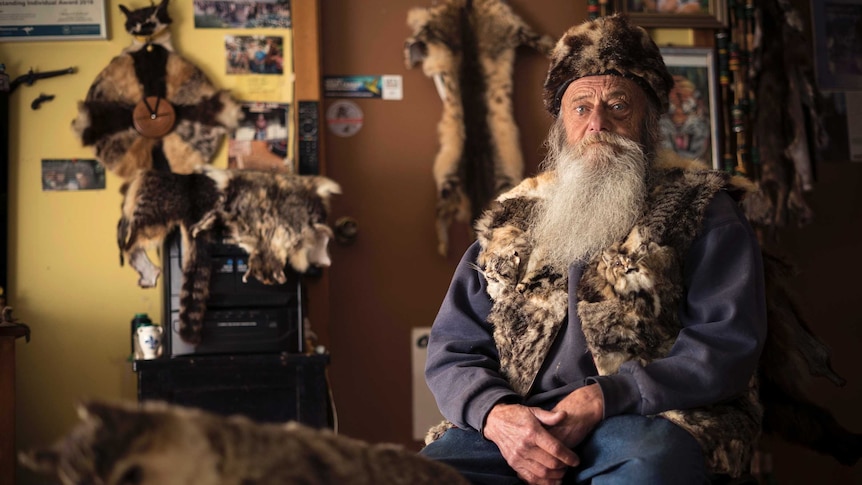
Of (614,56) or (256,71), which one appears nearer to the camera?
(614,56)

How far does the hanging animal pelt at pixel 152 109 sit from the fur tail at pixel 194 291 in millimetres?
548

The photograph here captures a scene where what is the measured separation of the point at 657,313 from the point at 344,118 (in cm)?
192

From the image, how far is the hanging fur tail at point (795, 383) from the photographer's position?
199cm

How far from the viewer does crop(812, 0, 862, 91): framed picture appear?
12.1 ft

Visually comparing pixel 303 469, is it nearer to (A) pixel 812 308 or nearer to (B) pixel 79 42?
(B) pixel 79 42

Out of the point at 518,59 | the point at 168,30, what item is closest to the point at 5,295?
the point at 168,30

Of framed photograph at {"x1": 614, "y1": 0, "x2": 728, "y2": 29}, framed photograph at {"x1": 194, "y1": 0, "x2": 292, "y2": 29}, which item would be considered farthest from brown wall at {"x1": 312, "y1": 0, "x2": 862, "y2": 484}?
framed photograph at {"x1": 614, "y1": 0, "x2": 728, "y2": 29}

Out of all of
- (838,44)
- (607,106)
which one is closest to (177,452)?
(607,106)

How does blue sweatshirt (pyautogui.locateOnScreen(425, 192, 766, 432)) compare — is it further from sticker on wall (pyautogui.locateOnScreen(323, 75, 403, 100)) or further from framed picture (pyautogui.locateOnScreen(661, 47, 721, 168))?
framed picture (pyautogui.locateOnScreen(661, 47, 721, 168))

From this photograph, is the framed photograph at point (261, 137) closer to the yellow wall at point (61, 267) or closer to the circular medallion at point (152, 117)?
the circular medallion at point (152, 117)

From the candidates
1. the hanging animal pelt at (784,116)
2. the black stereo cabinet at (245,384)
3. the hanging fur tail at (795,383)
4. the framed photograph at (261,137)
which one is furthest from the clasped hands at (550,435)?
the hanging animal pelt at (784,116)

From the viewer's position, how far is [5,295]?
3170 mm

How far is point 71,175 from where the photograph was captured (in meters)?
3.25

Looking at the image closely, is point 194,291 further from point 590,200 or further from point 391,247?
point 590,200
